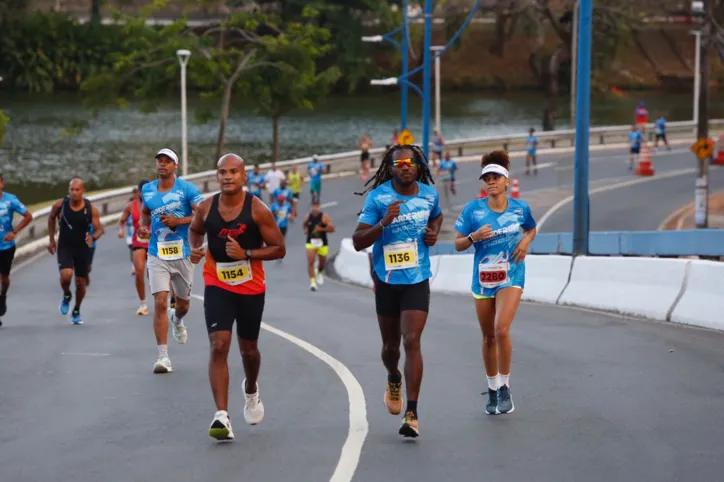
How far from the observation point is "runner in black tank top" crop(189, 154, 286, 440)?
9.01 metres

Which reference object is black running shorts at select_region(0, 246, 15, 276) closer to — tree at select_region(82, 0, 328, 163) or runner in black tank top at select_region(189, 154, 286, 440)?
runner in black tank top at select_region(189, 154, 286, 440)

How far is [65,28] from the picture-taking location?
109 meters

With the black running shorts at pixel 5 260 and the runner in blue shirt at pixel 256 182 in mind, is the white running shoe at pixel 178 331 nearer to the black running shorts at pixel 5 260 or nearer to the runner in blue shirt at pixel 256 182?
the black running shorts at pixel 5 260

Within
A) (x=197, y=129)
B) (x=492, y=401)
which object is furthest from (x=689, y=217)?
(x=197, y=129)

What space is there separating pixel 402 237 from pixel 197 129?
90.8 m

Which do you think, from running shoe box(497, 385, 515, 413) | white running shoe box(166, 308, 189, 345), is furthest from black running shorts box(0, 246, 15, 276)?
running shoe box(497, 385, 515, 413)

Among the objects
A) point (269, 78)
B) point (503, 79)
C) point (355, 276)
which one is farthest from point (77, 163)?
point (503, 79)

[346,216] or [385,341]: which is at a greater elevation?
[385,341]

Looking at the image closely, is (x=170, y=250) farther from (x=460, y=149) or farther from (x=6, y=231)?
(x=460, y=149)

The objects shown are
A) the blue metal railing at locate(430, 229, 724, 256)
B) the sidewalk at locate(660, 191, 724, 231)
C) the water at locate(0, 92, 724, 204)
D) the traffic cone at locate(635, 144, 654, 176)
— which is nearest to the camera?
the blue metal railing at locate(430, 229, 724, 256)

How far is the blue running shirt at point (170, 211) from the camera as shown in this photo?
1270 centimetres

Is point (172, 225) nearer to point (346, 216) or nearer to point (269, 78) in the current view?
point (346, 216)

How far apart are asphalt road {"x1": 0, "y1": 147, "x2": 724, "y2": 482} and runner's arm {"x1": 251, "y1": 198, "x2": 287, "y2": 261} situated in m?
1.17

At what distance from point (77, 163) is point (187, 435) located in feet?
236
